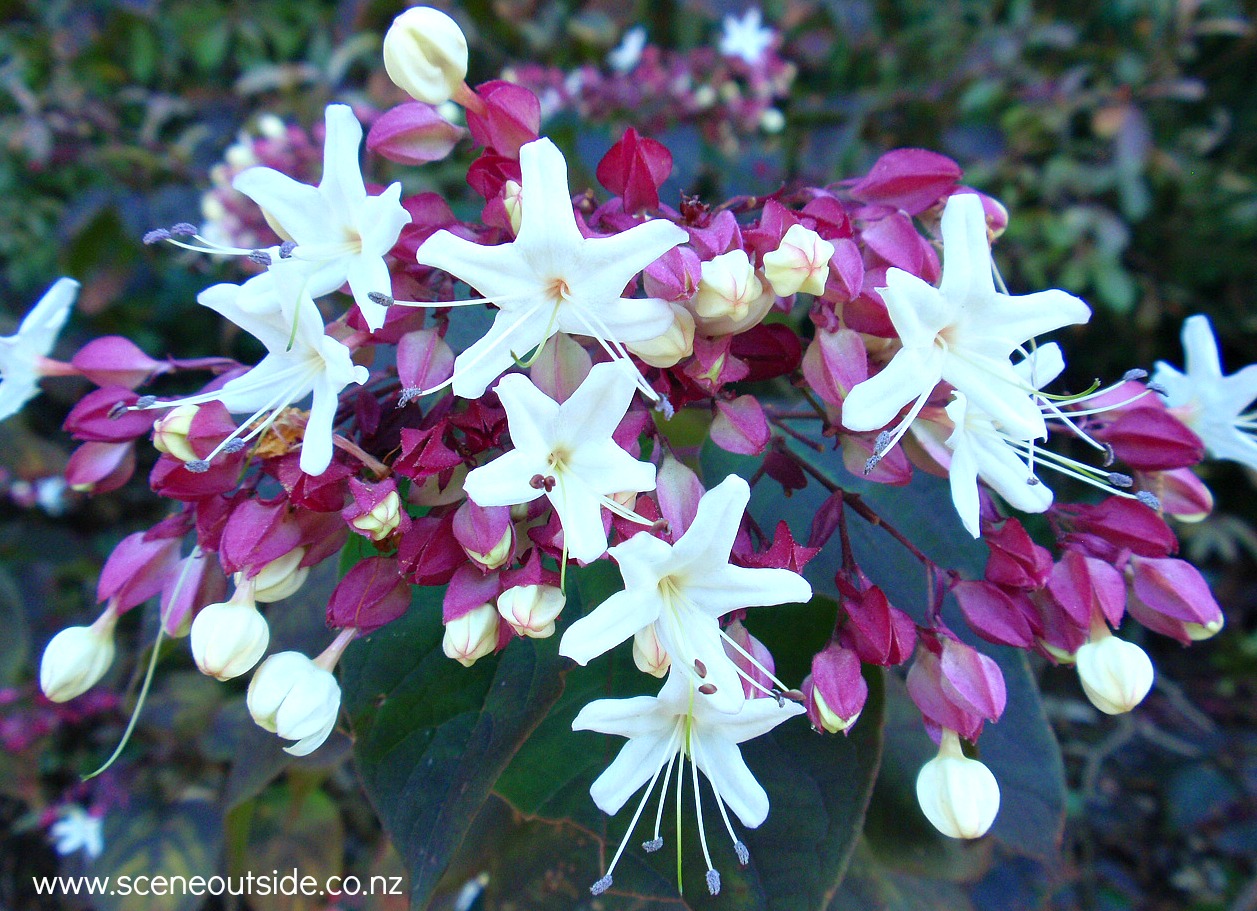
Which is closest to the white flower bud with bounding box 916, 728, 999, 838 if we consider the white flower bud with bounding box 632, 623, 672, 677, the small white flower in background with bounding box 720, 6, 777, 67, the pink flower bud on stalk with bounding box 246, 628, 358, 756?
the white flower bud with bounding box 632, 623, 672, 677

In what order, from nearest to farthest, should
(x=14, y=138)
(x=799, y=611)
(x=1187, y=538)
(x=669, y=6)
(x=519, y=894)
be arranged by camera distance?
(x=799, y=611)
(x=519, y=894)
(x=14, y=138)
(x=1187, y=538)
(x=669, y=6)

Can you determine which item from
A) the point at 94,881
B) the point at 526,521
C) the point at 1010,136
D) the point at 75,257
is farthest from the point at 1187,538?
the point at 75,257

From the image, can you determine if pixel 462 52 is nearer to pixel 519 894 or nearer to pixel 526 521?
pixel 526 521

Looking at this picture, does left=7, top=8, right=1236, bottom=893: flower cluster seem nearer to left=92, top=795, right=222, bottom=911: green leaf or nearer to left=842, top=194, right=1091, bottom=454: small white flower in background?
left=842, top=194, right=1091, bottom=454: small white flower in background

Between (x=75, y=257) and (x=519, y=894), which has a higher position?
(x=75, y=257)

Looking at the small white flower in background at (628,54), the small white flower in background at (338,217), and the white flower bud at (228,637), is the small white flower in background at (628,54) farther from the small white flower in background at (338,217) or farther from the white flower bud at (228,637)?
the white flower bud at (228,637)

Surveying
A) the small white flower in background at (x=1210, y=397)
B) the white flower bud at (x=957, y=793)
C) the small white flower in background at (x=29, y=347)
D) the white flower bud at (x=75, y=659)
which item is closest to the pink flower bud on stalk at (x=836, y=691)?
the white flower bud at (x=957, y=793)
